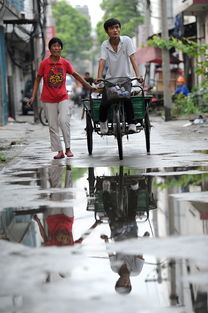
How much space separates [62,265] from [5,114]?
75.1ft

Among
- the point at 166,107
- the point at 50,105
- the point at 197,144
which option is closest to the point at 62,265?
the point at 50,105

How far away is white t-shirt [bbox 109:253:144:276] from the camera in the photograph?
4.50 metres

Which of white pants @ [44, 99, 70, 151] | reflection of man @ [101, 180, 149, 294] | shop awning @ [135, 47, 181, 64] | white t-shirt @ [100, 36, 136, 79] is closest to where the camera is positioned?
reflection of man @ [101, 180, 149, 294]

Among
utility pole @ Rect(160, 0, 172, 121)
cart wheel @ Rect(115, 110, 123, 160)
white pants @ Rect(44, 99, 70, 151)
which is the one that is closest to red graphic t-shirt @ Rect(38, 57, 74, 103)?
white pants @ Rect(44, 99, 70, 151)

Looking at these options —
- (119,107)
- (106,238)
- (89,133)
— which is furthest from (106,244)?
(89,133)

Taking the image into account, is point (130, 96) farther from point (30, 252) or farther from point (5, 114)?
point (5, 114)

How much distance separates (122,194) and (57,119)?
511 cm

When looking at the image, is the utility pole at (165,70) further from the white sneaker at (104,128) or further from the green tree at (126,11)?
the green tree at (126,11)

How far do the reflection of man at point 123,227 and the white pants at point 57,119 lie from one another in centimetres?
378

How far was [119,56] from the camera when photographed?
11.8m

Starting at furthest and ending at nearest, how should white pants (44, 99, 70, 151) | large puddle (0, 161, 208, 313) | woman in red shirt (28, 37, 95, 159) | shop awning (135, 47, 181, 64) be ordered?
shop awning (135, 47, 181, 64), white pants (44, 99, 70, 151), woman in red shirt (28, 37, 95, 159), large puddle (0, 161, 208, 313)

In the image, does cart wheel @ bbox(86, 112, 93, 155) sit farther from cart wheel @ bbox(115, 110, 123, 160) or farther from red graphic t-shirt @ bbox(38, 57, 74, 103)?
cart wheel @ bbox(115, 110, 123, 160)

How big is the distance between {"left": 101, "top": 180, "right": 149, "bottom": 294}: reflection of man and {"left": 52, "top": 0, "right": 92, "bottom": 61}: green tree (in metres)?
109

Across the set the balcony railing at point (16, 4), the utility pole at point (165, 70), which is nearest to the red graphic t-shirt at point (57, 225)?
the utility pole at point (165, 70)
